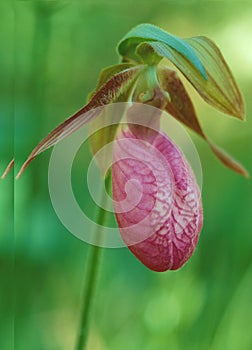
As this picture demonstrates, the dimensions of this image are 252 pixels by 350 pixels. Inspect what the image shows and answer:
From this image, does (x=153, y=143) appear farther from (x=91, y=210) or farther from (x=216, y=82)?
(x=91, y=210)

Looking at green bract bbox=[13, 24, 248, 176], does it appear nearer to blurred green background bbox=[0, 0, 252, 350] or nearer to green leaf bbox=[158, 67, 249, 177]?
green leaf bbox=[158, 67, 249, 177]


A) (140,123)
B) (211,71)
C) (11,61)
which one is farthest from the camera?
(11,61)

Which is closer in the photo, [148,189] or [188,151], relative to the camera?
[148,189]

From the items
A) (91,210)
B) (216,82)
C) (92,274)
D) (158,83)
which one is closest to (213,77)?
(216,82)

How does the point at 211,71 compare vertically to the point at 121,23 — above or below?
below

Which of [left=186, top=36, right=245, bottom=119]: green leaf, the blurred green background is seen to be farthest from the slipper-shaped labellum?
the blurred green background

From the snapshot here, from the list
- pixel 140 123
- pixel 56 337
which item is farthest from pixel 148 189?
pixel 56 337

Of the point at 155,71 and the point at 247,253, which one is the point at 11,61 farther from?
the point at 247,253

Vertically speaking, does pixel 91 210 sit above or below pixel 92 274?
above

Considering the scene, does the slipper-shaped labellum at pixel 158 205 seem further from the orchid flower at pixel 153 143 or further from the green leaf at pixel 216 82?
the green leaf at pixel 216 82
